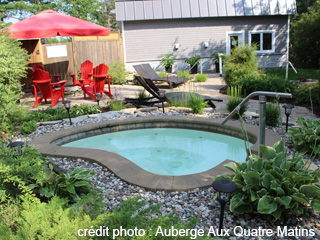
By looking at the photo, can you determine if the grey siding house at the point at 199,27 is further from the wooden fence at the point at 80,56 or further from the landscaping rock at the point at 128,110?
the landscaping rock at the point at 128,110

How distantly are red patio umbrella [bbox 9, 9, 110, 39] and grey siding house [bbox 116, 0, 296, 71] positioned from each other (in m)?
6.52

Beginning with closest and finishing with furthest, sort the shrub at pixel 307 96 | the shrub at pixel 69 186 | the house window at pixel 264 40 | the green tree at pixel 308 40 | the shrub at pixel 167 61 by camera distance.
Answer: the shrub at pixel 69 186
the shrub at pixel 307 96
the shrub at pixel 167 61
the house window at pixel 264 40
the green tree at pixel 308 40

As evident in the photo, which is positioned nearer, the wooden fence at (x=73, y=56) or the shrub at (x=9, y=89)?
the shrub at (x=9, y=89)

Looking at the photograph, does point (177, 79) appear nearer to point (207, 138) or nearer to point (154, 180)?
point (207, 138)

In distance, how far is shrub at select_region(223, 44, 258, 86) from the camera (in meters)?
8.94

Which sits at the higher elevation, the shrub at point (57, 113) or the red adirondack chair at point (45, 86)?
the red adirondack chair at point (45, 86)

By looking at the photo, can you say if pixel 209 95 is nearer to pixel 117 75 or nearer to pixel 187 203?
pixel 117 75

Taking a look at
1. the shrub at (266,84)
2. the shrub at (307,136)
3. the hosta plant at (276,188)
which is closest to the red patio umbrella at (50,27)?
the shrub at (266,84)

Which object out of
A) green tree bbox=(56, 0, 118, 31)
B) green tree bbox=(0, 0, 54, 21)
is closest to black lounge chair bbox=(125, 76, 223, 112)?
green tree bbox=(0, 0, 54, 21)

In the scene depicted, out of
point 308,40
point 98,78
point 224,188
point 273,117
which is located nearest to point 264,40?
point 308,40

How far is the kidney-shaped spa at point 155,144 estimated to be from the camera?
3979 mm

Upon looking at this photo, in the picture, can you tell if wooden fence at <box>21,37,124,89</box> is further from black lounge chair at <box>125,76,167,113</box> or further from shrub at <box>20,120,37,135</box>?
shrub at <box>20,120,37,135</box>

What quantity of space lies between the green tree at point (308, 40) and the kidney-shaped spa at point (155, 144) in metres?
13.2

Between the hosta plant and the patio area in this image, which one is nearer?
the hosta plant
